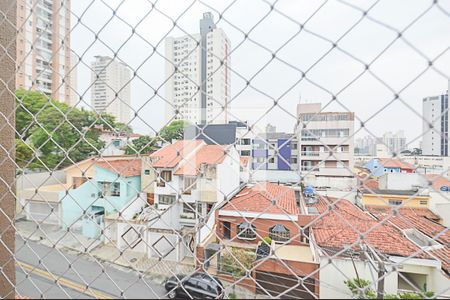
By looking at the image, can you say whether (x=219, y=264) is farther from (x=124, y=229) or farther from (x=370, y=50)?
(x=370, y=50)

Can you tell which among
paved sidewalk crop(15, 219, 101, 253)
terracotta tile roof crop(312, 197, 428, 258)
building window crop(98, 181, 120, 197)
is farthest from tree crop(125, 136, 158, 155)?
terracotta tile roof crop(312, 197, 428, 258)

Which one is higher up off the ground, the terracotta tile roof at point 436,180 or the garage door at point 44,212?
the terracotta tile roof at point 436,180

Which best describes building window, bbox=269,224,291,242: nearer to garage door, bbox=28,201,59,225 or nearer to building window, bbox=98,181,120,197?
building window, bbox=98,181,120,197

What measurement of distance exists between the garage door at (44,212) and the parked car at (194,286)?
0.35 m

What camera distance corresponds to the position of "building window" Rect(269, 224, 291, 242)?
1.48 feet

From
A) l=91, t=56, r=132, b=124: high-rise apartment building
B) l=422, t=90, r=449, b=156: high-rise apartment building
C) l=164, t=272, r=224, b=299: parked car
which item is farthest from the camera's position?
l=91, t=56, r=132, b=124: high-rise apartment building

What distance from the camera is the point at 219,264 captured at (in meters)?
0.47

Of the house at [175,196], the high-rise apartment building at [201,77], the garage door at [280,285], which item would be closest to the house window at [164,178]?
the house at [175,196]

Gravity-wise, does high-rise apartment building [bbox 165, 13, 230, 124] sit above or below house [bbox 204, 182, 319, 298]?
above

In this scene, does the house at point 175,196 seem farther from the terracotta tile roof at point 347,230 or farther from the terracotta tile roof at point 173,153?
the terracotta tile roof at point 347,230

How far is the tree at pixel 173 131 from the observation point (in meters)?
0.50

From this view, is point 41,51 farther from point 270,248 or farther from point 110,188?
point 270,248

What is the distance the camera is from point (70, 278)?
1.65 feet

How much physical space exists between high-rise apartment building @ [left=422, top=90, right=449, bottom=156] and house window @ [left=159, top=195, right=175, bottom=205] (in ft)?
1.35
